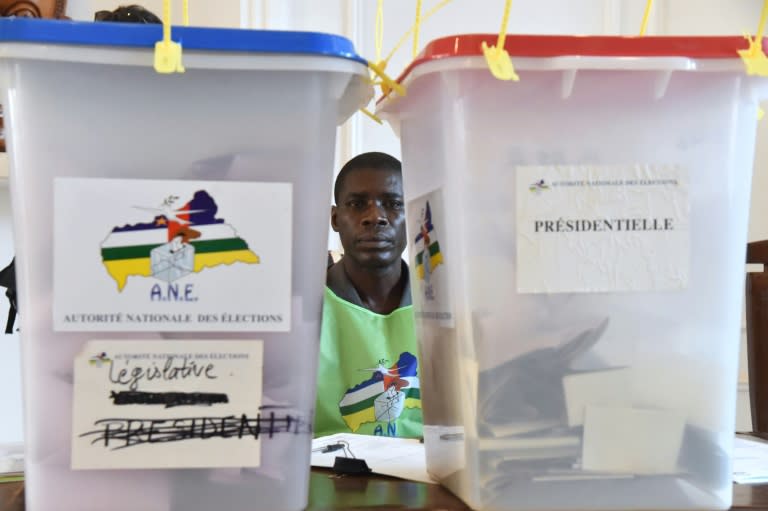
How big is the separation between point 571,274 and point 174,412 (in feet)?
0.95

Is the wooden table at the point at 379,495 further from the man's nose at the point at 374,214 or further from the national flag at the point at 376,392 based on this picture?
the man's nose at the point at 374,214

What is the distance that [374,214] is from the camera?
1.50 meters

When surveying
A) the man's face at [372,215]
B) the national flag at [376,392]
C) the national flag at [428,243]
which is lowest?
the national flag at [376,392]

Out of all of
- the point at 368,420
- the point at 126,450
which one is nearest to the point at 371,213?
the point at 368,420

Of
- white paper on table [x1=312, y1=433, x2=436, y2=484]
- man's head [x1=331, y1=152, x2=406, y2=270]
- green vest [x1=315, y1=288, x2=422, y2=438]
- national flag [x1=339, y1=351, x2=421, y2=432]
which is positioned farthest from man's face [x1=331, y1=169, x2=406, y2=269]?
white paper on table [x1=312, y1=433, x2=436, y2=484]

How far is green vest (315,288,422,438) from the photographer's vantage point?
4.50 ft

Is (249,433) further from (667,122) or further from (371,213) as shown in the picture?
(371,213)

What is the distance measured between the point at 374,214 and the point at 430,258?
864 mm

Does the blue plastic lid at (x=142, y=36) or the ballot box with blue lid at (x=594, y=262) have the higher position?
the blue plastic lid at (x=142, y=36)

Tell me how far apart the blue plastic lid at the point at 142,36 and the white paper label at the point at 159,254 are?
0.30ft

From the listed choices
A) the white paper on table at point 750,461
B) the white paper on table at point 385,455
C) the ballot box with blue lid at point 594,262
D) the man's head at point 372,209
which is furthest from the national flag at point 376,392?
the ballot box with blue lid at point 594,262

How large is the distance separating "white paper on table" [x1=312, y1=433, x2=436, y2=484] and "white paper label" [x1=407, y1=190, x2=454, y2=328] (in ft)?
0.45

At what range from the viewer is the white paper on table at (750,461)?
0.65 metres

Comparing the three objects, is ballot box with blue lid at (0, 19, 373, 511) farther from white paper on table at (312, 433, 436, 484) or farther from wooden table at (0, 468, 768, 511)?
white paper on table at (312, 433, 436, 484)
